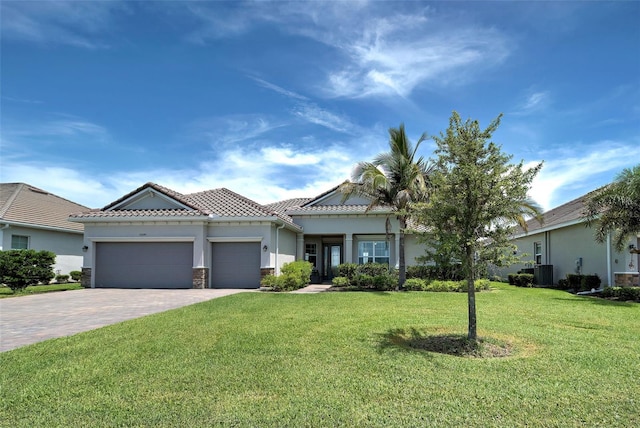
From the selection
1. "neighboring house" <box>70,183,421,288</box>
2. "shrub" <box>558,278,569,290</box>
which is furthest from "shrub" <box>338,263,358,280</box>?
"shrub" <box>558,278,569,290</box>

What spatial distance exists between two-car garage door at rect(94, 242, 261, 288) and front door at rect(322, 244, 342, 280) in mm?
6001

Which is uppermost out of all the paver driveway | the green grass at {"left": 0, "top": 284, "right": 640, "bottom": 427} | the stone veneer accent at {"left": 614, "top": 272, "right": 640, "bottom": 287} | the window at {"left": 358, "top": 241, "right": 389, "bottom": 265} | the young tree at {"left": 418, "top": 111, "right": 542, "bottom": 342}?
the young tree at {"left": 418, "top": 111, "right": 542, "bottom": 342}

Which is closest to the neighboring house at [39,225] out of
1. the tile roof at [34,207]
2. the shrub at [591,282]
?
the tile roof at [34,207]

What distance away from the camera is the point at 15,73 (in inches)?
507

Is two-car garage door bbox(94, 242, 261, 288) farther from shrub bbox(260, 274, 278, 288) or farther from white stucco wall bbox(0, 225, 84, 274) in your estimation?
white stucco wall bbox(0, 225, 84, 274)

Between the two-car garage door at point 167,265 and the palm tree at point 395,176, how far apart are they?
5731mm

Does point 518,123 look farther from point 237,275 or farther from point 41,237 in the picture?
point 41,237

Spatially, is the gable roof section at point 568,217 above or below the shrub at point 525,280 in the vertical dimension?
above

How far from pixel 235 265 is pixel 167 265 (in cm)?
318

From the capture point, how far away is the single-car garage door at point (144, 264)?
18.7 m

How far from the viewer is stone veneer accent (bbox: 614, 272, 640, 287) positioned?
1611 cm

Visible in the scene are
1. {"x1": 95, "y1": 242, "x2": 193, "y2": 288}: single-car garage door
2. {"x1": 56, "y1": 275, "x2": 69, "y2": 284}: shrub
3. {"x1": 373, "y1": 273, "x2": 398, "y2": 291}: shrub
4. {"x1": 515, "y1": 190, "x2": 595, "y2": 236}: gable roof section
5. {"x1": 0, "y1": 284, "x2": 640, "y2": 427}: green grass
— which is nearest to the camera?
{"x1": 0, "y1": 284, "x2": 640, "y2": 427}: green grass

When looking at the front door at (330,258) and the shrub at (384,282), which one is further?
the front door at (330,258)

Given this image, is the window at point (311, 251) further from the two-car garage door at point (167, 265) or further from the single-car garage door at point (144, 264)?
the single-car garage door at point (144, 264)
